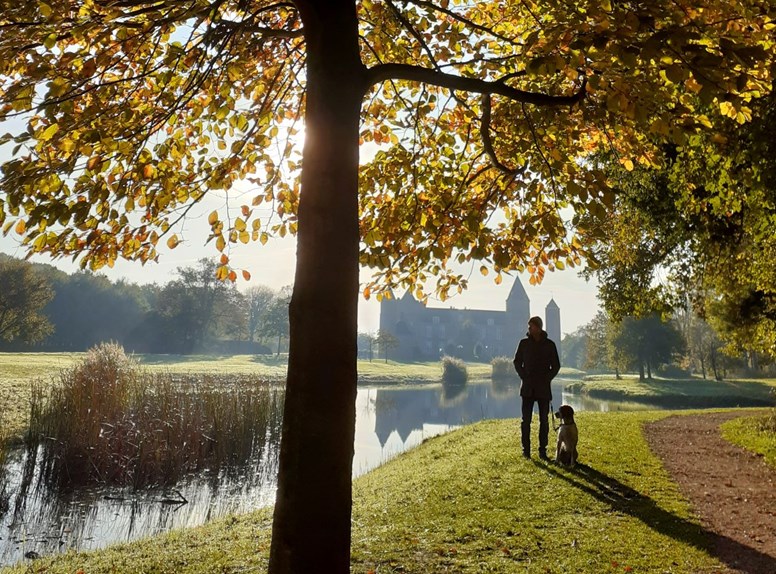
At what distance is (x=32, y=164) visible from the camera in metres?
4.18

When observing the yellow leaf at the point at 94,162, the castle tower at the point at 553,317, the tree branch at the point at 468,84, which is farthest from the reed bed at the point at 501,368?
the castle tower at the point at 553,317

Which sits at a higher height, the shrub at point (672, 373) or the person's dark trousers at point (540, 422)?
the person's dark trousers at point (540, 422)

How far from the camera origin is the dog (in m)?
8.30

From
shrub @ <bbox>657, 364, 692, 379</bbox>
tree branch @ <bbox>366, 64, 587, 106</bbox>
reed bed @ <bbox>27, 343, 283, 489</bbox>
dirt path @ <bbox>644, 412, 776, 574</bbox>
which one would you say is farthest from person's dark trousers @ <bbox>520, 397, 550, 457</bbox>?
shrub @ <bbox>657, 364, 692, 379</bbox>

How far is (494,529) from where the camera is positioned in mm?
5918

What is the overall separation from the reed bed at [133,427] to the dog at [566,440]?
7.34 meters

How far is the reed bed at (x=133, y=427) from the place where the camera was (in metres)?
10.5

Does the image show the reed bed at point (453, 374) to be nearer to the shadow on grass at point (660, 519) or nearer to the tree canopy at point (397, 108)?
the shadow on grass at point (660, 519)

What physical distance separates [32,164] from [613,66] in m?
4.41

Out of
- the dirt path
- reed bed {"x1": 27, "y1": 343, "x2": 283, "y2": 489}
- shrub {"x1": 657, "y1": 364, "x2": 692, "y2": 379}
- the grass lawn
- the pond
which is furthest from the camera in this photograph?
shrub {"x1": 657, "y1": 364, "x2": 692, "y2": 379}

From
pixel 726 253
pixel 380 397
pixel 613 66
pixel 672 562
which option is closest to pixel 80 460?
pixel 672 562

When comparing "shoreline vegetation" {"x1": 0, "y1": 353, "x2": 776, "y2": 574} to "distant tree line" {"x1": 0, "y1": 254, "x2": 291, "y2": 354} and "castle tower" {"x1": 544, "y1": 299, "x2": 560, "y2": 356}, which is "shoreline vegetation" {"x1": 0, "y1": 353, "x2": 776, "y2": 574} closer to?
"distant tree line" {"x1": 0, "y1": 254, "x2": 291, "y2": 354}

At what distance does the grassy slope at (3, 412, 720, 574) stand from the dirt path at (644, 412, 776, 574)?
248 millimetres

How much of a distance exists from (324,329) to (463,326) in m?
121
